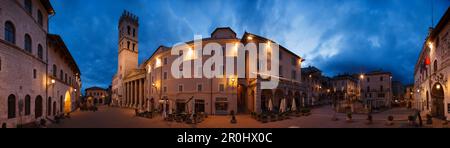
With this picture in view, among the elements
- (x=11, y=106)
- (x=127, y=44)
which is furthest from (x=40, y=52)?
(x=127, y=44)

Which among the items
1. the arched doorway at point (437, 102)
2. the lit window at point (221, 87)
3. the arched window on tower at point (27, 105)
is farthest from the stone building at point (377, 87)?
the arched window on tower at point (27, 105)

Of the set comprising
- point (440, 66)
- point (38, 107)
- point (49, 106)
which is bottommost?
point (49, 106)

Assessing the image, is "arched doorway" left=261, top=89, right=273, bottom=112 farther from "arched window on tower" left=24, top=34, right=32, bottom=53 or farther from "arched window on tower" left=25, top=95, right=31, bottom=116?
"arched window on tower" left=24, top=34, right=32, bottom=53

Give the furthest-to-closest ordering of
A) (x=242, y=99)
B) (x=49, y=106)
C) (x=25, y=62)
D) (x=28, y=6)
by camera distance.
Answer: (x=242, y=99)
(x=49, y=106)
(x=28, y=6)
(x=25, y=62)

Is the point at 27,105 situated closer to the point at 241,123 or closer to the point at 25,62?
the point at 25,62

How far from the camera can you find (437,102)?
2580 cm

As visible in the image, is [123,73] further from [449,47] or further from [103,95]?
[449,47]

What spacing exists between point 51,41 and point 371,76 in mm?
80439

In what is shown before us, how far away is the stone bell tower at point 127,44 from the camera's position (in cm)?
6844

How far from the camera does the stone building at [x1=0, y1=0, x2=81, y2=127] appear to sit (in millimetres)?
15641

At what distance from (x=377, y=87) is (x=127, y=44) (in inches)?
3095

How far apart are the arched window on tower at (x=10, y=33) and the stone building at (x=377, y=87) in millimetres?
74257

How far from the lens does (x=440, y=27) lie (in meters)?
21.6

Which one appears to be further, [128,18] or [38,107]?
[128,18]
